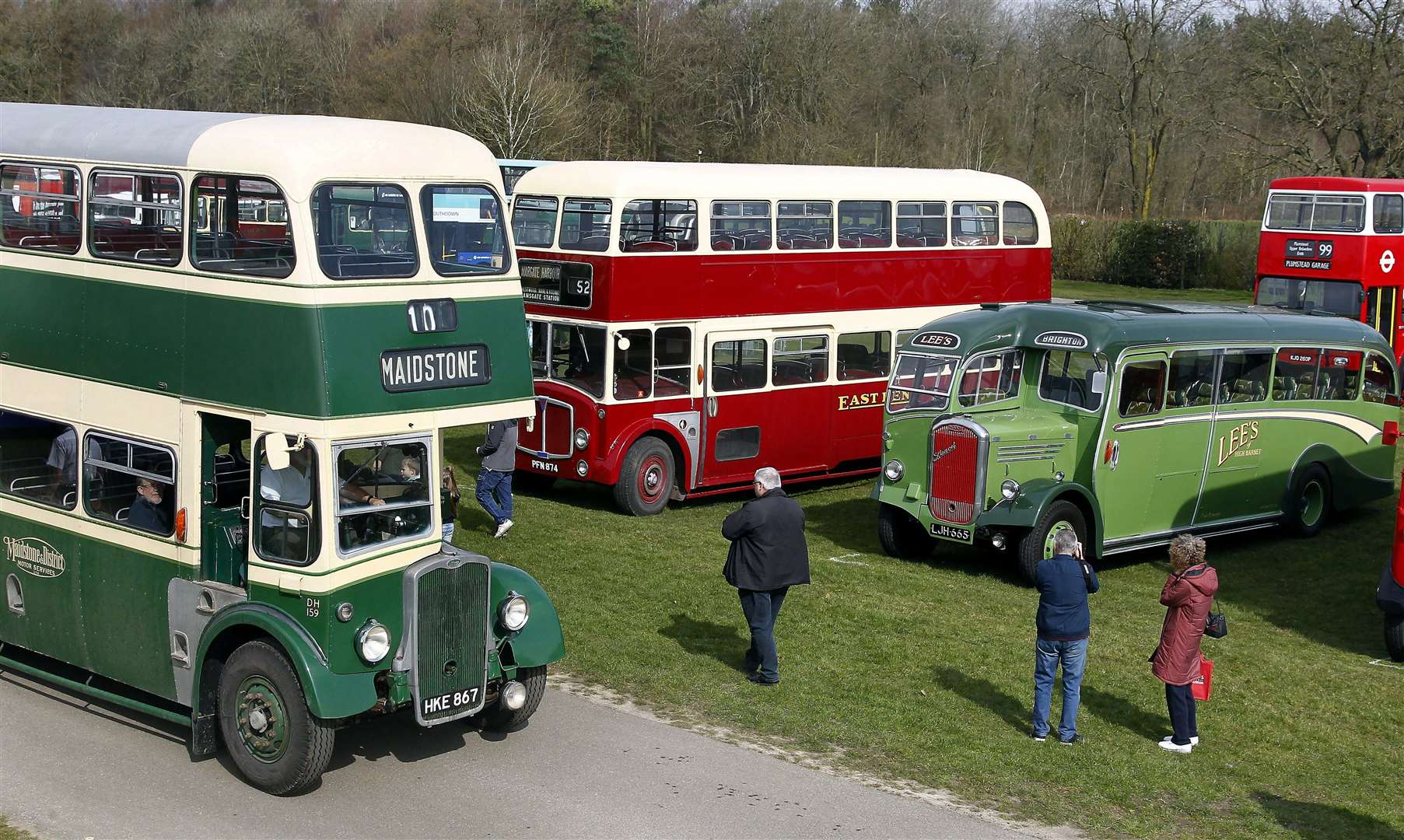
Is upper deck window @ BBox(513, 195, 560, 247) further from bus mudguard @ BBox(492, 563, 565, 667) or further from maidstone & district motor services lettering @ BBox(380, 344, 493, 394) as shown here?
maidstone & district motor services lettering @ BBox(380, 344, 493, 394)

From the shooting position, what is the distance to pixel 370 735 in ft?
34.0

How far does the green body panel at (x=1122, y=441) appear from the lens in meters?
15.6

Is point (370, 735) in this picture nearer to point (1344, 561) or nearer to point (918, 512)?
point (918, 512)

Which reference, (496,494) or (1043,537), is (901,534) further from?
(496,494)

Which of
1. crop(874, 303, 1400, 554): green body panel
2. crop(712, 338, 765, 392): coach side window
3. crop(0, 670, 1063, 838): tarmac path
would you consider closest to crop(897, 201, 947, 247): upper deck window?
crop(712, 338, 765, 392): coach side window

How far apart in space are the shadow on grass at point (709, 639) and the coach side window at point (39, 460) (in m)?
5.33

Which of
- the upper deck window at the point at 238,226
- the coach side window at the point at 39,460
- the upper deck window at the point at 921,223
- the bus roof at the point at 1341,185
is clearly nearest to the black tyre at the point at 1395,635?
the upper deck window at the point at 921,223

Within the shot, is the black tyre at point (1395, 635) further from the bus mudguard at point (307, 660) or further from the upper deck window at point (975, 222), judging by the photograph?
the upper deck window at point (975, 222)

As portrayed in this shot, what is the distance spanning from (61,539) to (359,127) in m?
4.09

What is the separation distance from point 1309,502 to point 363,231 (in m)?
14.4

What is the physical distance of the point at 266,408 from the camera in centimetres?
888

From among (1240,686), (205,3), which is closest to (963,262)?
Answer: (1240,686)

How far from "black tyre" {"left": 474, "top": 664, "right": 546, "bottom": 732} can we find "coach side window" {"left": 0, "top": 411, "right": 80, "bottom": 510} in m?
3.52

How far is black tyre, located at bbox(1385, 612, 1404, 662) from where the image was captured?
13383mm
